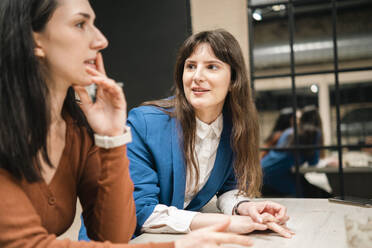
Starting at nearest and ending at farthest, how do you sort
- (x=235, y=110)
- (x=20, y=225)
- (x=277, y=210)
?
1. (x=20, y=225)
2. (x=277, y=210)
3. (x=235, y=110)

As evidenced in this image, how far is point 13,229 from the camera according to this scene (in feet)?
2.50

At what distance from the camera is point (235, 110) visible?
5.24 ft

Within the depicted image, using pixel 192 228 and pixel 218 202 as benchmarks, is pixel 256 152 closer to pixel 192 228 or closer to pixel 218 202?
pixel 218 202

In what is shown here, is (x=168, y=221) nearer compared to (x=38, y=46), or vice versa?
(x=38, y=46)

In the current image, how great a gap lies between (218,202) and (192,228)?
0.42m

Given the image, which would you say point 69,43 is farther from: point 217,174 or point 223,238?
point 217,174

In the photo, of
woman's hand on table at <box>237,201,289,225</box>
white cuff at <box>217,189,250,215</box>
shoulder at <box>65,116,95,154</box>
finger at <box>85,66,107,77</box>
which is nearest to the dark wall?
white cuff at <box>217,189,250,215</box>

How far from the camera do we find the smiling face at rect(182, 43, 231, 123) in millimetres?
1461

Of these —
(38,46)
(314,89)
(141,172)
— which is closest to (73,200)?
(141,172)

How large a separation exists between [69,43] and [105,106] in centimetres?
20

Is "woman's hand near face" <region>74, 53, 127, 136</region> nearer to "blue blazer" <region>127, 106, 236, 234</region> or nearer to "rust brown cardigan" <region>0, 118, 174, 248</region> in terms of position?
"rust brown cardigan" <region>0, 118, 174, 248</region>

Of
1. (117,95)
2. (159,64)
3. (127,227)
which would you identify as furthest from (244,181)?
(159,64)

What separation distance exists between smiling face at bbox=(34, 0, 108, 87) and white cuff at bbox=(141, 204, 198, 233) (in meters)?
0.54

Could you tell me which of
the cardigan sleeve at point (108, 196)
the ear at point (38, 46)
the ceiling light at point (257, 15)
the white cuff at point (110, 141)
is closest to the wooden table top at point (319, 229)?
the cardigan sleeve at point (108, 196)
